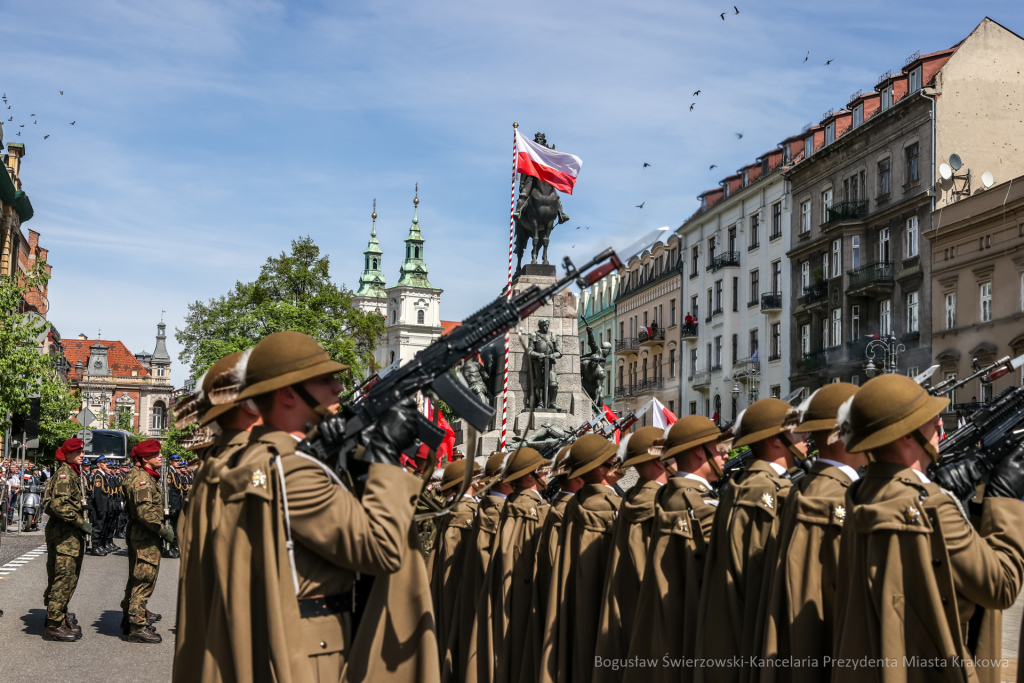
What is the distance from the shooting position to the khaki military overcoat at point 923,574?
12.1ft

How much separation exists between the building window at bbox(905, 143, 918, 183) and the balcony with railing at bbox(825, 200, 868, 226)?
9.34 feet

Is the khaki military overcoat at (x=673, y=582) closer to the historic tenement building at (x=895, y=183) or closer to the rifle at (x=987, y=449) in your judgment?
the rifle at (x=987, y=449)

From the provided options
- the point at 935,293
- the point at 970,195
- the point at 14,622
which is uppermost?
Result: the point at 970,195

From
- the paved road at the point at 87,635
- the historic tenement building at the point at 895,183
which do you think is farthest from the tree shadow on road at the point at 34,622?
the historic tenement building at the point at 895,183

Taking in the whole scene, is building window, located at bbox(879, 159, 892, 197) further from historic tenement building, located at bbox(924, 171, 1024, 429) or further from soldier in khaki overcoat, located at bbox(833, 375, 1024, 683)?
soldier in khaki overcoat, located at bbox(833, 375, 1024, 683)

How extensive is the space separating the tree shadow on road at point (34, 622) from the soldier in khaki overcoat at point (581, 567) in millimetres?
6808

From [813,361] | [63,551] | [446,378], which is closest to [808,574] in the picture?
[446,378]

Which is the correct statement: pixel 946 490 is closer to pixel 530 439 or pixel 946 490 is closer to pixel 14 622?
pixel 14 622

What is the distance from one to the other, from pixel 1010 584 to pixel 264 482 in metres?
2.43

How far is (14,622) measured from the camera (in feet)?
40.9

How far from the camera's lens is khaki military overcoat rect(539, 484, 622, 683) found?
6848 millimetres

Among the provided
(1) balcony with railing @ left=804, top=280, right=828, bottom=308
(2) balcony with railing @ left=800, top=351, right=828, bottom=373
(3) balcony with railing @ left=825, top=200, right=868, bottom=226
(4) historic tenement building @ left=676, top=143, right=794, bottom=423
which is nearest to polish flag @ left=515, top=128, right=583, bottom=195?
(3) balcony with railing @ left=825, top=200, right=868, bottom=226

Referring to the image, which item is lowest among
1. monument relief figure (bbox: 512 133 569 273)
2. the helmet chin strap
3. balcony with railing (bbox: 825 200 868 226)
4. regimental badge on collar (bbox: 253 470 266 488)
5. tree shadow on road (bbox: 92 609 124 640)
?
tree shadow on road (bbox: 92 609 124 640)

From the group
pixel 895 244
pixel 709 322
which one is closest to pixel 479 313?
pixel 895 244
